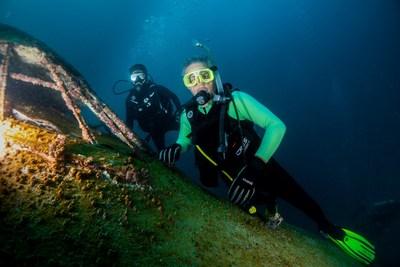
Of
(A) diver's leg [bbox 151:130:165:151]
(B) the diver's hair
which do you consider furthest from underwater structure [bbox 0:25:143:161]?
(A) diver's leg [bbox 151:130:165:151]

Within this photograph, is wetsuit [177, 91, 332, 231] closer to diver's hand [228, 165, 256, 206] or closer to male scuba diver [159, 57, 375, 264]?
male scuba diver [159, 57, 375, 264]

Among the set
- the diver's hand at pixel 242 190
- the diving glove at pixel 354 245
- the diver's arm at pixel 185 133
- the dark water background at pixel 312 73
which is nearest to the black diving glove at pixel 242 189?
the diver's hand at pixel 242 190

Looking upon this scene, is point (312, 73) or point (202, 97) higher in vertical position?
point (312, 73)

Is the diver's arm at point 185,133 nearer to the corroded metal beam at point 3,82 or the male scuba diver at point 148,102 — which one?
the corroded metal beam at point 3,82

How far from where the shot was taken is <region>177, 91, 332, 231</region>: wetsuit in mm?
3566

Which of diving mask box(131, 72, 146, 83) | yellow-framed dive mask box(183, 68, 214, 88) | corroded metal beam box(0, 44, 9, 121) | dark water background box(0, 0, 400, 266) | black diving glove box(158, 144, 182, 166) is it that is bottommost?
corroded metal beam box(0, 44, 9, 121)

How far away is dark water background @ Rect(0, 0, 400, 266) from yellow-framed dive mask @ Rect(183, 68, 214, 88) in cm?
379

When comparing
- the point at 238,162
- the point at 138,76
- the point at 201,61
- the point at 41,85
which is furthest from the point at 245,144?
the point at 138,76

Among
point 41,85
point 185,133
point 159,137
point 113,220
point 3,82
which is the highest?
point 159,137

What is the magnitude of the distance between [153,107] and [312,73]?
157 feet

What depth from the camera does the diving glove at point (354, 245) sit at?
4.10m

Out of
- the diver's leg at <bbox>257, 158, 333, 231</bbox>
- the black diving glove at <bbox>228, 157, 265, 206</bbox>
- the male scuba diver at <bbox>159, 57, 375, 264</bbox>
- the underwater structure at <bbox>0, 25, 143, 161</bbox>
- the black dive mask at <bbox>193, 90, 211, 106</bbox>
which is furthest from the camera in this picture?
the diver's leg at <bbox>257, 158, 333, 231</bbox>

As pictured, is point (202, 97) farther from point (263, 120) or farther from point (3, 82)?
point (3, 82)

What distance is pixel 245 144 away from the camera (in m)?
3.80
